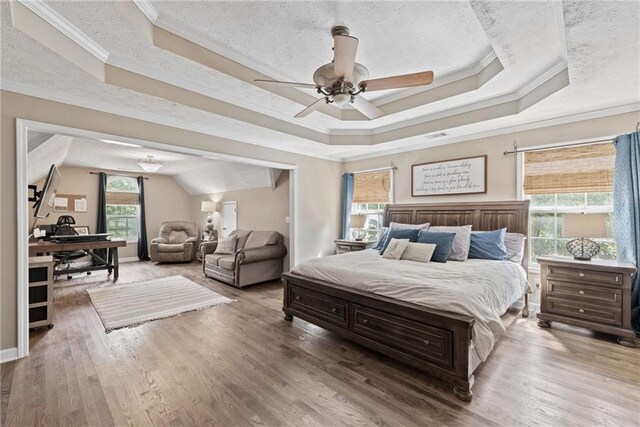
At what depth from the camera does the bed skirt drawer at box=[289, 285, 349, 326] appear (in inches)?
110

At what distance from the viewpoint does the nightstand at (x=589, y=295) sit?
2.72 m

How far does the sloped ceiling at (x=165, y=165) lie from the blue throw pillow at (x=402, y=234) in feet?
9.40

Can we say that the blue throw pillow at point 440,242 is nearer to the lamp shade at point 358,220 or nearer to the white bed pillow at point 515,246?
the white bed pillow at point 515,246

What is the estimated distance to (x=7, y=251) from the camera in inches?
98.0

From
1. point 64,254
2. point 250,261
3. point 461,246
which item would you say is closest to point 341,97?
point 461,246

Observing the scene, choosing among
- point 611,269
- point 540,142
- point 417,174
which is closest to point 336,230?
point 417,174

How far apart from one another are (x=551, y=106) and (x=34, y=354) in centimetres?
588

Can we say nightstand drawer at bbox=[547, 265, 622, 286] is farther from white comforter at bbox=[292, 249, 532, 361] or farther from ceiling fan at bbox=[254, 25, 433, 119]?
ceiling fan at bbox=[254, 25, 433, 119]

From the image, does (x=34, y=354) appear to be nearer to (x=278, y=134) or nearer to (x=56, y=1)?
(x=56, y=1)

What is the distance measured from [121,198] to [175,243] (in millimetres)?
1947

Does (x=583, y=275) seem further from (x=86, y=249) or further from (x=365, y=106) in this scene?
(x=86, y=249)

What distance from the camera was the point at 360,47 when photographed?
2.54m

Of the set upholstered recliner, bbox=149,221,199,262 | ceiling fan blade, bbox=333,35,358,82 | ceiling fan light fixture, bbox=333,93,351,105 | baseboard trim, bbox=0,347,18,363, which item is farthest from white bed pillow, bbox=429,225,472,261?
upholstered recliner, bbox=149,221,199,262

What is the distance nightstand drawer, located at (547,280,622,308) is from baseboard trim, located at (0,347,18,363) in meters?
5.41
